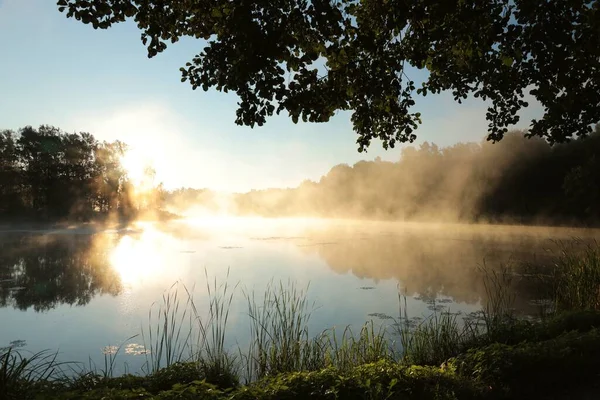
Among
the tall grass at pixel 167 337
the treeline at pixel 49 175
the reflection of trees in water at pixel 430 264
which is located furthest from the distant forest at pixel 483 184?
the treeline at pixel 49 175

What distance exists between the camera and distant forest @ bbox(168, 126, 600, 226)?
1420 inches

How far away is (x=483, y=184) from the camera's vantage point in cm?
4716

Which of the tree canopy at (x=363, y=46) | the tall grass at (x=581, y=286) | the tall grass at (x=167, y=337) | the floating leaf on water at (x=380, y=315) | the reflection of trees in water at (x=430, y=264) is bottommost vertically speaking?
the reflection of trees in water at (x=430, y=264)

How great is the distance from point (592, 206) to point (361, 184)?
56.5 m

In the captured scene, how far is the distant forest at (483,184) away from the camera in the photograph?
3607cm

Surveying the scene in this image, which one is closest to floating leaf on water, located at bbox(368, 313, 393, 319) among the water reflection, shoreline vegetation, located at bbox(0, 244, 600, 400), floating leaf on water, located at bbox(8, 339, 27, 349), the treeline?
the water reflection

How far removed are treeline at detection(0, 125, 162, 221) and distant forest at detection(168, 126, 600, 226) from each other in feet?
159

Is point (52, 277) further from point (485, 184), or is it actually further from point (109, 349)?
point (485, 184)

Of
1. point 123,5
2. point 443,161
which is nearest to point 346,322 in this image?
point 123,5

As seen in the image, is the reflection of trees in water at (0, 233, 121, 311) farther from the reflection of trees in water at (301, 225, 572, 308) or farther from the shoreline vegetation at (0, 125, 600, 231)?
the shoreline vegetation at (0, 125, 600, 231)

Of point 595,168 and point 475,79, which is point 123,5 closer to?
point 475,79

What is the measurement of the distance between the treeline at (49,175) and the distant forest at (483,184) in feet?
159

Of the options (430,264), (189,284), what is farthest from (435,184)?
(189,284)

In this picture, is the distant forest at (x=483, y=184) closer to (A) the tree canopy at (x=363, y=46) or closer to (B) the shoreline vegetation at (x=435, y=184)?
(B) the shoreline vegetation at (x=435, y=184)
